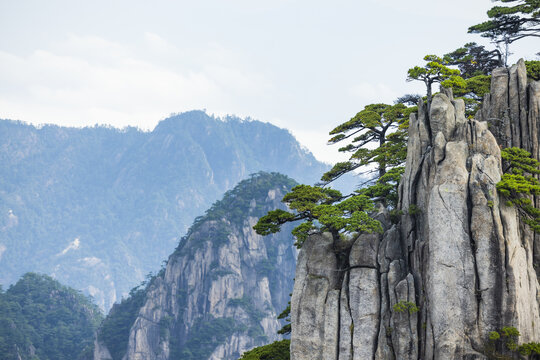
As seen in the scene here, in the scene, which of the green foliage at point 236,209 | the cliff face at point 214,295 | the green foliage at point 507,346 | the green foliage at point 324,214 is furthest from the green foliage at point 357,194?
the green foliage at point 236,209

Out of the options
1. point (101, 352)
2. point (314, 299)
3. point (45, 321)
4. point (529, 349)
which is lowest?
point (529, 349)

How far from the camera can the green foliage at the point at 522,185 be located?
80.0 ft

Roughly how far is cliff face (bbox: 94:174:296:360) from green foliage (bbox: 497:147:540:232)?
374 ft

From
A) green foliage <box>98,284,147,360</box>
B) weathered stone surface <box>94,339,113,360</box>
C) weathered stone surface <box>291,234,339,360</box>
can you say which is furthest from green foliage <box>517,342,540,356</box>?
weathered stone surface <box>94,339,113,360</box>

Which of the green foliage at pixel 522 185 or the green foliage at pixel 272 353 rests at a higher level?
the green foliage at pixel 522 185

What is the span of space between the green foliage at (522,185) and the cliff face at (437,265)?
1.32ft

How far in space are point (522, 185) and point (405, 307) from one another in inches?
256

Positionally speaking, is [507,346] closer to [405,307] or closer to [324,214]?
[405,307]

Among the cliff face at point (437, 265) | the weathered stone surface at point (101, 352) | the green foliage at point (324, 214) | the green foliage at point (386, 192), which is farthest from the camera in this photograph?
the weathered stone surface at point (101, 352)

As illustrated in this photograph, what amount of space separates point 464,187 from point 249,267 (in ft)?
434

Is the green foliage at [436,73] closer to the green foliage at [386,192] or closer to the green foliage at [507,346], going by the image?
the green foliage at [386,192]

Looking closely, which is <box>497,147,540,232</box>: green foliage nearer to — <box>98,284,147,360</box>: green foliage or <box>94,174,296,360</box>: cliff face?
<box>94,174,296,360</box>: cliff face

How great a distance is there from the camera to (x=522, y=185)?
2422cm

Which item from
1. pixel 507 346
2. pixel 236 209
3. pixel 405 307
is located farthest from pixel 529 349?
pixel 236 209
